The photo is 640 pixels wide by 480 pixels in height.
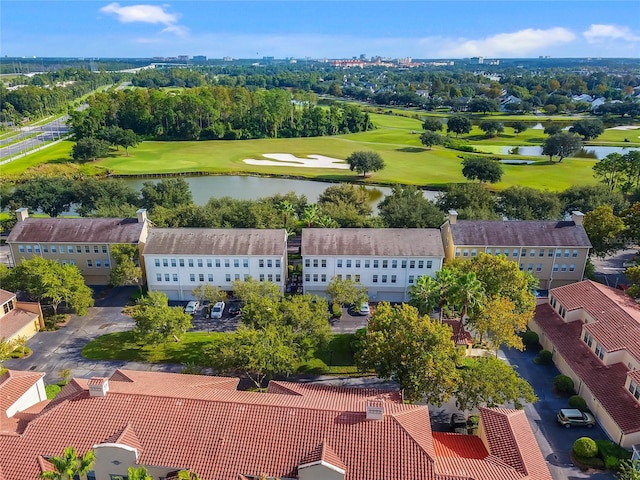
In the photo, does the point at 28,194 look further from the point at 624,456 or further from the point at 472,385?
the point at 624,456

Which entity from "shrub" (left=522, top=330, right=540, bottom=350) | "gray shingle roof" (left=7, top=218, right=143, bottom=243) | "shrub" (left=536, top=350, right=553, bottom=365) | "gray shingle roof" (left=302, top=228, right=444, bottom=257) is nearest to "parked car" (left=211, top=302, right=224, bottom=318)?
"gray shingle roof" (left=302, top=228, right=444, bottom=257)

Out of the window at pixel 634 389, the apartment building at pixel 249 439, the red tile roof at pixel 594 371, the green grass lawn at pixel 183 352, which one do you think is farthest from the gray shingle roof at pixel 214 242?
the window at pixel 634 389

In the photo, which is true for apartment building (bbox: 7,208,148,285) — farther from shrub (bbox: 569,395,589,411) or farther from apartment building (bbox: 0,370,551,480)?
shrub (bbox: 569,395,589,411)

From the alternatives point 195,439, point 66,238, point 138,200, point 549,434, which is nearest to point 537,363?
point 549,434

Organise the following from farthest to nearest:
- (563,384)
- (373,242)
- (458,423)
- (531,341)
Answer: (373,242)
(531,341)
(563,384)
(458,423)

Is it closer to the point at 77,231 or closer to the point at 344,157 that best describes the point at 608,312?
the point at 77,231

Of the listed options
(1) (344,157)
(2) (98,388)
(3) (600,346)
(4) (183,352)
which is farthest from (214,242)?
(1) (344,157)
